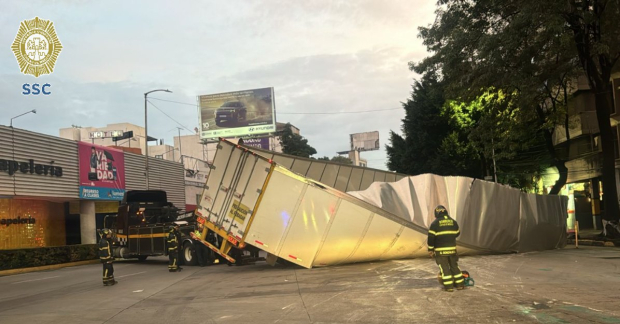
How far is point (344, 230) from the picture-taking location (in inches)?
500

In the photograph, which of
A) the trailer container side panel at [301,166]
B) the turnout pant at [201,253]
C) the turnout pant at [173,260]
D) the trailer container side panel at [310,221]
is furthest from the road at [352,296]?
the trailer container side panel at [301,166]

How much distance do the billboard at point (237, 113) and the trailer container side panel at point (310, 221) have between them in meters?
44.0

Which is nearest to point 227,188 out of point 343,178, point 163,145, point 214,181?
point 214,181

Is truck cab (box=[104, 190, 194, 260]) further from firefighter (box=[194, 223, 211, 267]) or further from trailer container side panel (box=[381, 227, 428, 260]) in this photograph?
trailer container side panel (box=[381, 227, 428, 260])

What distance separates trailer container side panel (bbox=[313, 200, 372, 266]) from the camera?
12602mm

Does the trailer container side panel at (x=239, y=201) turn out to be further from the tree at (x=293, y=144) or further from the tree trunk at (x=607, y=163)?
the tree at (x=293, y=144)

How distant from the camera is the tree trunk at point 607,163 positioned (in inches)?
765

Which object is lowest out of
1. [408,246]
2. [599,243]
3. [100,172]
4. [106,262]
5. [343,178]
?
[599,243]

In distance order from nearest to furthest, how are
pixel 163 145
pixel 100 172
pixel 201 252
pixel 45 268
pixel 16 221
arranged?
pixel 201 252
pixel 45 268
pixel 16 221
pixel 100 172
pixel 163 145

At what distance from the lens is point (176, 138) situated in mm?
74250

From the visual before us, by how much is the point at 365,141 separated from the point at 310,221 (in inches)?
3681

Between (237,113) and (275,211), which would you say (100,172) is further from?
(237,113)

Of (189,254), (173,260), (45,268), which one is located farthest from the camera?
(45,268)

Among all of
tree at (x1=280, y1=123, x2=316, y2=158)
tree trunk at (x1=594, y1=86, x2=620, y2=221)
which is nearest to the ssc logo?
tree trunk at (x1=594, y1=86, x2=620, y2=221)
